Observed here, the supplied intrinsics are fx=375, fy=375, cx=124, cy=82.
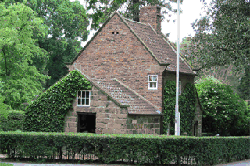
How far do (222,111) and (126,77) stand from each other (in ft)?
39.2

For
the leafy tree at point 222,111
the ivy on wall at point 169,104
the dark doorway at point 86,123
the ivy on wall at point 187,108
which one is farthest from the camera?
the leafy tree at point 222,111

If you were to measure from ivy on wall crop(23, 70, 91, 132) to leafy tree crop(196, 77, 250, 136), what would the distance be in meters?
15.3

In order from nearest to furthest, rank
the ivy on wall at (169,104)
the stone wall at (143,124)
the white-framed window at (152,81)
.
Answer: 1. the stone wall at (143,124)
2. the ivy on wall at (169,104)
3. the white-framed window at (152,81)

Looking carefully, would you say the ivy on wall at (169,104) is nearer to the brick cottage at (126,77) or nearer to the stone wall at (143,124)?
the brick cottage at (126,77)

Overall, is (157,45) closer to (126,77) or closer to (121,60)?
(121,60)

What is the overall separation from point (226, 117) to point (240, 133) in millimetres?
3506

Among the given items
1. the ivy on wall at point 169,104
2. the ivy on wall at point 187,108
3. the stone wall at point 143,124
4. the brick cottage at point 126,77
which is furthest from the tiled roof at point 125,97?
the ivy on wall at point 187,108

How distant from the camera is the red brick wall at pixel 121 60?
27359 mm

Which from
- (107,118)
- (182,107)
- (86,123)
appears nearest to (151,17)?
(182,107)

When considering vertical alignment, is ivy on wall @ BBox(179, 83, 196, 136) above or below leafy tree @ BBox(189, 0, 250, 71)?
below

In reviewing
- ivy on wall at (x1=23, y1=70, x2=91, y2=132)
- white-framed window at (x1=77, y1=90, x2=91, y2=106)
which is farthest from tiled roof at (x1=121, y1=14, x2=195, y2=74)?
ivy on wall at (x1=23, y1=70, x2=91, y2=132)

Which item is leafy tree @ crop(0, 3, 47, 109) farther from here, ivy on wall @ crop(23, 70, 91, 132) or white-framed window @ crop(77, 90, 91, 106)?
white-framed window @ crop(77, 90, 91, 106)

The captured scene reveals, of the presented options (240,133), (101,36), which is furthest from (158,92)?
(240,133)

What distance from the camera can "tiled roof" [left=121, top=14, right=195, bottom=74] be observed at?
28.5 metres
